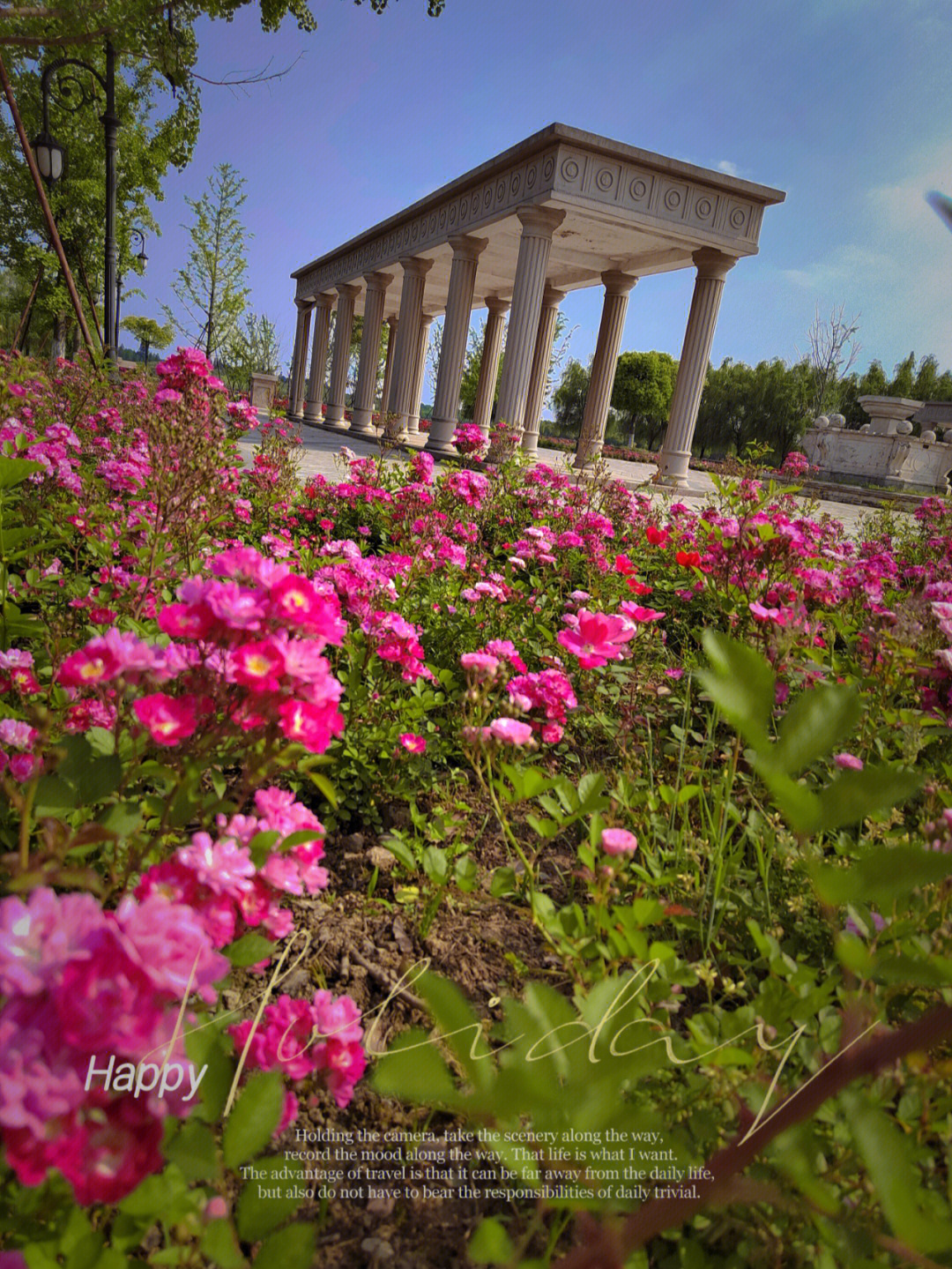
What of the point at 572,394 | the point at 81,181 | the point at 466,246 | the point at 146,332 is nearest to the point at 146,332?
the point at 146,332

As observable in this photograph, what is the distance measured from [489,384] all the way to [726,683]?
22.0 m

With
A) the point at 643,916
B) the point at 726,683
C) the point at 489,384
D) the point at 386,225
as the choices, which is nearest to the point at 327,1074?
the point at 643,916

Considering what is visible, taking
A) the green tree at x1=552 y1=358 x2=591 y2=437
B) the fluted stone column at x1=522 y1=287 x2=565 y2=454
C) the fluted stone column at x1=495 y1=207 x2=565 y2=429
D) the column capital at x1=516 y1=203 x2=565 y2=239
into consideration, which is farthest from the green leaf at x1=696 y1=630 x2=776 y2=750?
the green tree at x1=552 y1=358 x2=591 y2=437

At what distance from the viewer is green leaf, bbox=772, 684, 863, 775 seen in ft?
1.71

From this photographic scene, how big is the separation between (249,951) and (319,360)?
25503 millimetres

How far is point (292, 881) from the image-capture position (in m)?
0.95

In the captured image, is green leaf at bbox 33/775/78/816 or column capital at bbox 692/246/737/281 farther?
column capital at bbox 692/246/737/281

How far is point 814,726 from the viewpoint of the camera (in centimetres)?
54

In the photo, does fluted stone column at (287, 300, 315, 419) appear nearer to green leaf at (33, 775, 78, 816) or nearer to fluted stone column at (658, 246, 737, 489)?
fluted stone column at (658, 246, 737, 489)

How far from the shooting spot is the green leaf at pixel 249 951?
0.90 m

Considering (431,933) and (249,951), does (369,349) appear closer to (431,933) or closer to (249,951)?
(431,933)

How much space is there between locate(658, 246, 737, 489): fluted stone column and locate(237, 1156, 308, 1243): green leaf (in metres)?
13.3

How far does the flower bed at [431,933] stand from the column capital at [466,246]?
13.4m

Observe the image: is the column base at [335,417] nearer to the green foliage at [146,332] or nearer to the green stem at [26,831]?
the green stem at [26,831]
